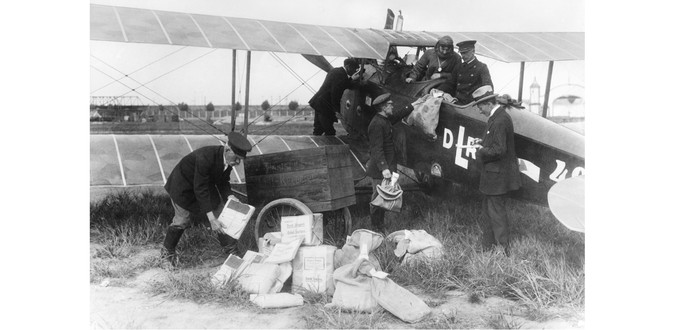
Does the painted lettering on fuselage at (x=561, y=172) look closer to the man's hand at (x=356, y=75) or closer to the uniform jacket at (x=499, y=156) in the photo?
the uniform jacket at (x=499, y=156)

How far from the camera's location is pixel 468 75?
6.78 metres

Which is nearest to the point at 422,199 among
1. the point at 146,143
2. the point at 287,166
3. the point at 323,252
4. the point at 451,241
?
the point at 451,241

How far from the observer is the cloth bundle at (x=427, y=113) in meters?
6.46

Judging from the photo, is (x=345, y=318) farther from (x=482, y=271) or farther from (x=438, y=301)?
(x=482, y=271)

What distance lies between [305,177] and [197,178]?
1.10 m

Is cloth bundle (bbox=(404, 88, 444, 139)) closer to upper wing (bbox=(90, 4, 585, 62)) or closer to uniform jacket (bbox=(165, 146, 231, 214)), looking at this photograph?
upper wing (bbox=(90, 4, 585, 62))

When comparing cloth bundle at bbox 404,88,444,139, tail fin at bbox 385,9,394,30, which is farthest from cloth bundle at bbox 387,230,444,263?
tail fin at bbox 385,9,394,30

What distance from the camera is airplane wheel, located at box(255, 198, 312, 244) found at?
18.7 feet

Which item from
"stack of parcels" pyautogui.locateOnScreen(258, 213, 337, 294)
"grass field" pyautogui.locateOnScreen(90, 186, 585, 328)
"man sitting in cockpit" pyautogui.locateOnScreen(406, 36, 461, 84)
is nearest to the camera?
"grass field" pyautogui.locateOnScreen(90, 186, 585, 328)

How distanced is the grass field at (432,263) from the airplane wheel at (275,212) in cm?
35

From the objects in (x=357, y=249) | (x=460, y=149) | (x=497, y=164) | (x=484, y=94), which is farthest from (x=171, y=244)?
(x=484, y=94)

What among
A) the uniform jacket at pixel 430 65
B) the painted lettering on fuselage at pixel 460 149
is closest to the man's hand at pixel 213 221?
the painted lettering on fuselage at pixel 460 149

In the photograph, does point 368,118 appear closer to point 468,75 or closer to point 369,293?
point 468,75

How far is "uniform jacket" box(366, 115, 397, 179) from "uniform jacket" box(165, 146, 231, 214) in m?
1.81
